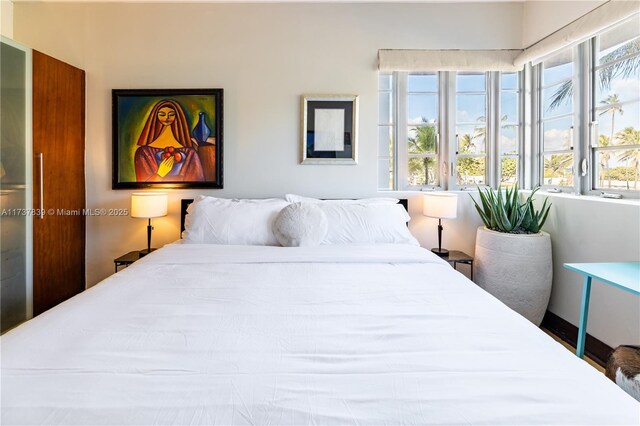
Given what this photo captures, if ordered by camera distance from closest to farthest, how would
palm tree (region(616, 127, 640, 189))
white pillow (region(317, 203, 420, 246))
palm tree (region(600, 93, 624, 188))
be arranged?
palm tree (region(616, 127, 640, 189)) → palm tree (region(600, 93, 624, 188)) → white pillow (region(317, 203, 420, 246))

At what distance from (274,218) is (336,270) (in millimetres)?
857

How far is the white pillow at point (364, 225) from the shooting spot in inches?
94.7

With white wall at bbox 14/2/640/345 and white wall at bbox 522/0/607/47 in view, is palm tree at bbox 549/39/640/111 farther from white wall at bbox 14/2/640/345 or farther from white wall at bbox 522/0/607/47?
white wall at bbox 14/2/640/345

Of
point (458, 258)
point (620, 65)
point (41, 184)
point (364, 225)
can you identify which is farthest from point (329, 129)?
point (41, 184)

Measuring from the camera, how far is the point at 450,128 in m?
3.15

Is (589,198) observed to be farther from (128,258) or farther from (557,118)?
(128,258)

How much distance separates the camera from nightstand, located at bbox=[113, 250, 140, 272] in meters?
2.73

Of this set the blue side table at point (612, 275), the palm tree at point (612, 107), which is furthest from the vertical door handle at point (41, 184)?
the palm tree at point (612, 107)

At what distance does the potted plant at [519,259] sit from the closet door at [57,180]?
135 inches

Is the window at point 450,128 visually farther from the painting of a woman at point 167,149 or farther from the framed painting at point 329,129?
the painting of a woman at point 167,149

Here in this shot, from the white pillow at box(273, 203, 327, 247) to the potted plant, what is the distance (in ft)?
4.41

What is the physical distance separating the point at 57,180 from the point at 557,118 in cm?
409

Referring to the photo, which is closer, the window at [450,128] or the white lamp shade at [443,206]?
the white lamp shade at [443,206]

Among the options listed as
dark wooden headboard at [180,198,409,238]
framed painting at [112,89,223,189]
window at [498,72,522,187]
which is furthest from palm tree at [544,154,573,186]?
framed painting at [112,89,223,189]
